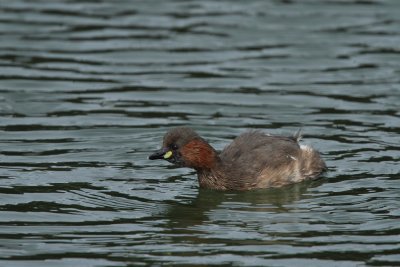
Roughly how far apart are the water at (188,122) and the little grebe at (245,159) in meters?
0.18

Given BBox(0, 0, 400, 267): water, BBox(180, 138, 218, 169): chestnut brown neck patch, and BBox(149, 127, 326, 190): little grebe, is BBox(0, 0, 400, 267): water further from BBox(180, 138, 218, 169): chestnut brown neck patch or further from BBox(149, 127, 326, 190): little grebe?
BBox(180, 138, 218, 169): chestnut brown neck patch

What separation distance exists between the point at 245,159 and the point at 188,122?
209cm

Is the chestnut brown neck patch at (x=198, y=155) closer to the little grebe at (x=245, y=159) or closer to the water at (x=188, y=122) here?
the little grebe at (x=245, y=159)

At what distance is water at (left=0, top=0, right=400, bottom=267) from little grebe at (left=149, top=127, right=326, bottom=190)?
18 centimetres

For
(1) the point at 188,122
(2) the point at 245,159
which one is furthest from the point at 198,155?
(1) the point at 188,122

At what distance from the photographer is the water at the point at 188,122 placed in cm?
951

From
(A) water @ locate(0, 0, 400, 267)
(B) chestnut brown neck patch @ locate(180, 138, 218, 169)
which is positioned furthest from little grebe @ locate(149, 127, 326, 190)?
(A) water @ locate(0, 0, 400, 267)

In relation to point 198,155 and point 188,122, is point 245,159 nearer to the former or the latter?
point 198,155

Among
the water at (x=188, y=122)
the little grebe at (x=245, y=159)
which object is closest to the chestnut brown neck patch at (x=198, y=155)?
the little grebe at (x=245, y=159)

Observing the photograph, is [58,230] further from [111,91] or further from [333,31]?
[333,31]

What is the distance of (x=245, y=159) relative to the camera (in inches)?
454

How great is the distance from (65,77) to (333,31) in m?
4.61

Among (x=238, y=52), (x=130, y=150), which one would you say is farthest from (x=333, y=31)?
(x=130, y=150)

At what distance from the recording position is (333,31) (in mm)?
17594
